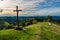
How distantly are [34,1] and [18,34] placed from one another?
0.87m

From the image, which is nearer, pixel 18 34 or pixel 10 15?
pixel 18 34

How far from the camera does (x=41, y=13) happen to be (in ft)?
12.5

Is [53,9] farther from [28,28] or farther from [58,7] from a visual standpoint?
[28,28]

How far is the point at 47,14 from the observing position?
3797mm

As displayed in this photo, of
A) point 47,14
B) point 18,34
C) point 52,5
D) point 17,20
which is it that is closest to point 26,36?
point 18,34

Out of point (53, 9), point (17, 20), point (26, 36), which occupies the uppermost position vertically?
point (53, 9)

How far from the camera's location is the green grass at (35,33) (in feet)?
11.7

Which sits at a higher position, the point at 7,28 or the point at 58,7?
the point at 58,7

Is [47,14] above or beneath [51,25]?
above

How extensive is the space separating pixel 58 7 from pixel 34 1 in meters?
0.58

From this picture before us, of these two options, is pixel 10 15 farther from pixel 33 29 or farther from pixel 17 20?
pixel 33 29

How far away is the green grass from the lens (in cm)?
357

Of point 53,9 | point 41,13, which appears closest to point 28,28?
point 41,13

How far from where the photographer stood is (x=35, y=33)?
12.0 ft
